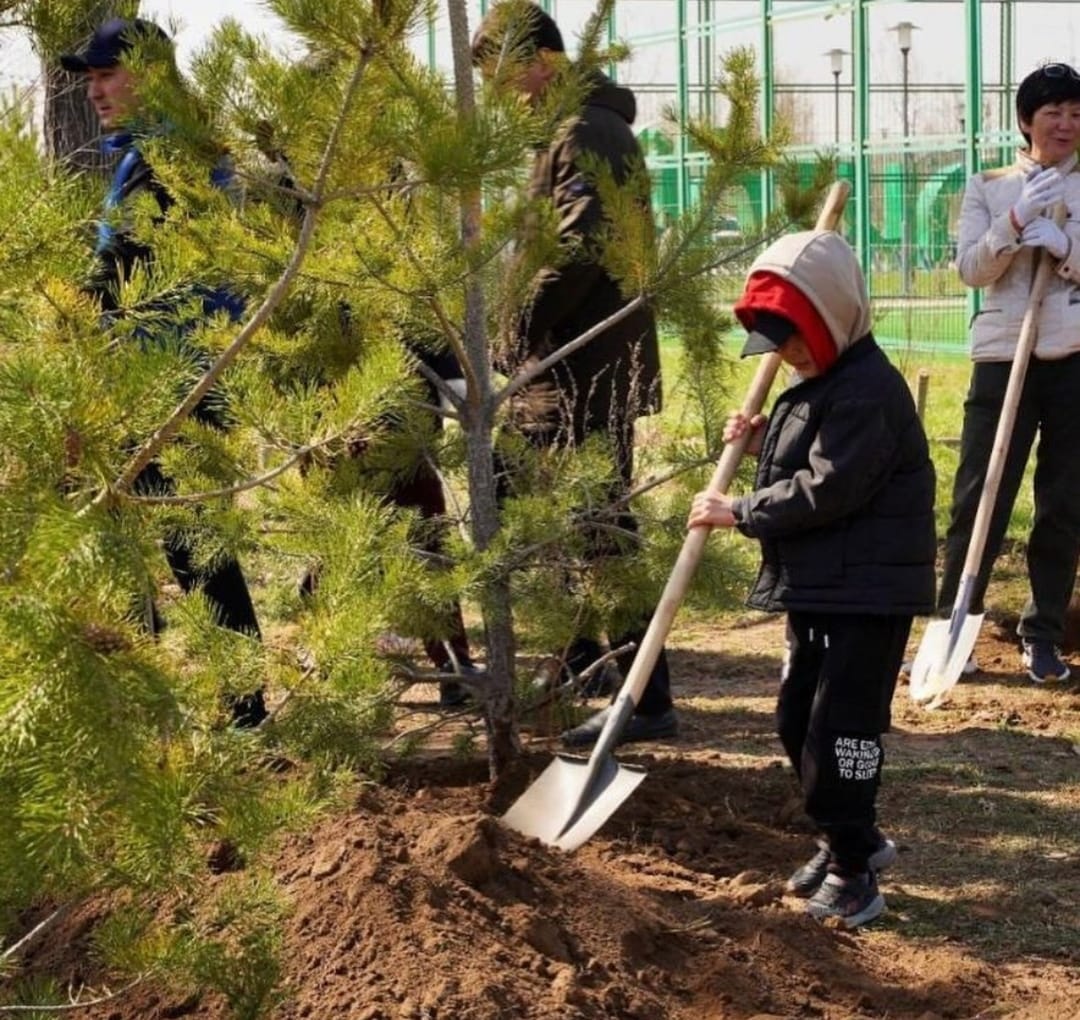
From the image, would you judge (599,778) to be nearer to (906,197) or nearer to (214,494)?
(214,494)

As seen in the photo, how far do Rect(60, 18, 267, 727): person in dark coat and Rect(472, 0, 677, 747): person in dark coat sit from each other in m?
0.78

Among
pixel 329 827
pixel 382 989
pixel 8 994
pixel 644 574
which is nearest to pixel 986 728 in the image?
pixel 644 574

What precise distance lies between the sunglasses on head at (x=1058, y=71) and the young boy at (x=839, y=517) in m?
2.10

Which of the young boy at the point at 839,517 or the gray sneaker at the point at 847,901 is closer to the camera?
the young boy at the point at 839,517

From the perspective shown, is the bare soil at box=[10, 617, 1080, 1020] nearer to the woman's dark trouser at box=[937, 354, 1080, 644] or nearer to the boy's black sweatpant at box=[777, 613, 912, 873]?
the boy's black sweatpant at box=[777, 613, 912, 873]

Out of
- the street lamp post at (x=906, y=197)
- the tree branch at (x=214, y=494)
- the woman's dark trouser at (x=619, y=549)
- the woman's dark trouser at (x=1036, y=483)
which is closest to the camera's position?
the tree branch at (x=214, y=494)

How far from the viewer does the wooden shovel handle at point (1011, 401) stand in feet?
18.6

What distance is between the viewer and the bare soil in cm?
316

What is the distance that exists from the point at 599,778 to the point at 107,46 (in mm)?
1963

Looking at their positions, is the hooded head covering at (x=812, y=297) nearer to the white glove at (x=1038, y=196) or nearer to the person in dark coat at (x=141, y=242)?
the person in dark coat at (x=141, y=242)

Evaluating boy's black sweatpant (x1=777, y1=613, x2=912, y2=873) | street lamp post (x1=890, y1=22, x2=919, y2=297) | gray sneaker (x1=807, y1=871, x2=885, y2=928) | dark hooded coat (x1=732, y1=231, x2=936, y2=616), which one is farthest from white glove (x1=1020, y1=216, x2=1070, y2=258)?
street lamp post (x1=890, y1=22, x2=919, y2=297)

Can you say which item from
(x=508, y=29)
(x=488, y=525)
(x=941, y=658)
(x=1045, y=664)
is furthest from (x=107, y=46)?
(x=1045, y=664)

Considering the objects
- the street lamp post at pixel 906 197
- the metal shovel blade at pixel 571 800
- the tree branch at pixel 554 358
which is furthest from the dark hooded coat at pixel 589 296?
the street lamp post at pixel 906 197

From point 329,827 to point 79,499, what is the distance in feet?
5.47
